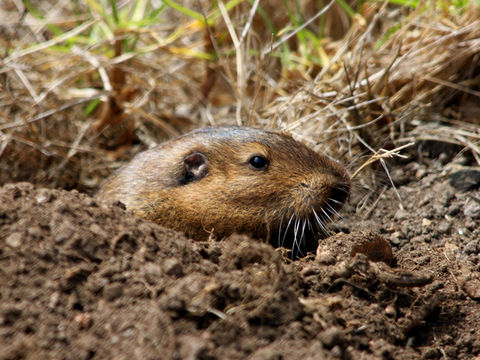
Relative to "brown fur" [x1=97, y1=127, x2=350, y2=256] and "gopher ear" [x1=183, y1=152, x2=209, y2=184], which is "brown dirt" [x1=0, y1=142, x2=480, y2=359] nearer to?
"brown fur" [x1=97, y1=127, x2=350, y2=256]

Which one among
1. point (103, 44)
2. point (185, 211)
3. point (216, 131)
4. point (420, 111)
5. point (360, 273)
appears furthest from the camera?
point (103, 44)

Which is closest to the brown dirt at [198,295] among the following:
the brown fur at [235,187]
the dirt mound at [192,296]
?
the dirt mound at [192,296]

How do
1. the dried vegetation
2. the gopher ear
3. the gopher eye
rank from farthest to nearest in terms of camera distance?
the dried vegetation → the gopher ear → the gopher eye

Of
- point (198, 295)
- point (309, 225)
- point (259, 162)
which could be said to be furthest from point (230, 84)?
point (198, 295)

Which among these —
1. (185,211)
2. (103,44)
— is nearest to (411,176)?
(185,211)

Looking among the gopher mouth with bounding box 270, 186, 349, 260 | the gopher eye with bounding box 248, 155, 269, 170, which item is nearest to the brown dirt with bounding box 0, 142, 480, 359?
the gopher mouth with bounding box 270, 186, 349, 260

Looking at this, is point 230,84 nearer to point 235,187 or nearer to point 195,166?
point 195,166

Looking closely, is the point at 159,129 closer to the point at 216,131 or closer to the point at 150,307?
the point at 216,131
